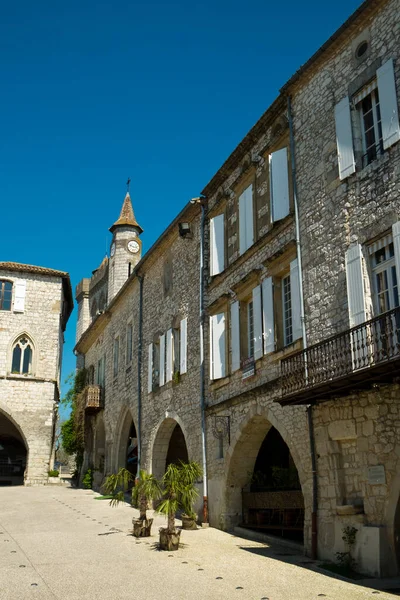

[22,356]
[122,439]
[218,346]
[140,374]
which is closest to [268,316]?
[218,346]

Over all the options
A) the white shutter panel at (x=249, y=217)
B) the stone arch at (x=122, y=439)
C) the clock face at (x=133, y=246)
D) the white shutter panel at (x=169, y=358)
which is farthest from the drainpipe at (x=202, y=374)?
the clock face at (x=133, y=246)

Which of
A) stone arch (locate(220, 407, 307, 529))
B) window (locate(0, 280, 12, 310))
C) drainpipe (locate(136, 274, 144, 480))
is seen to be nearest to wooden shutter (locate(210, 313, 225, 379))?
stone arch (locate(220, 407, 307, 529))

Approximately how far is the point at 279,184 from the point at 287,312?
8.50 feet

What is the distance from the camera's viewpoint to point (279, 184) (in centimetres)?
1267

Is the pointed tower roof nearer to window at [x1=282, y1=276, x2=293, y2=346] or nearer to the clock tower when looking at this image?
the clock tower

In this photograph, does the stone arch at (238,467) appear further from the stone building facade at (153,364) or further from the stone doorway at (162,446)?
the stone doorway at (162,446)

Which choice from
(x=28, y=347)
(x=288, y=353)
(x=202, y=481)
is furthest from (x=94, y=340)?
(x=288, y=353)

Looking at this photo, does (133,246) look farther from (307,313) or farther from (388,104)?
(388,104)

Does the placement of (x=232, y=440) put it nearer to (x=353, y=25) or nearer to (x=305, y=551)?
(x=305, y=551)

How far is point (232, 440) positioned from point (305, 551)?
3543 millimetres

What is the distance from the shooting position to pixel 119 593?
301 inches

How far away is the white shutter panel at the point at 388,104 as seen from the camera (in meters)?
9.48

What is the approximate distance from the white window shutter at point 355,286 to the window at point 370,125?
4.95ft

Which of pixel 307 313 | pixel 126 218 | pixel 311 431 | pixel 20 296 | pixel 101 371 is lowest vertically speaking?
pixel 311 431
